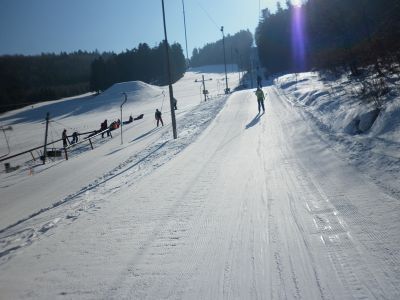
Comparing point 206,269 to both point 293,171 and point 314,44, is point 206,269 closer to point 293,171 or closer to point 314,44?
point 293,171

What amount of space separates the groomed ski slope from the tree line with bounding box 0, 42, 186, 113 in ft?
327

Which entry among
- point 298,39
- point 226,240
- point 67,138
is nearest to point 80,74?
point 298,39

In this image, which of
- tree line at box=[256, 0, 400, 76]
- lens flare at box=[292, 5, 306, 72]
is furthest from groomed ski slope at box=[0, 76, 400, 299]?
lens flare at box=[292, 5, 306, 72]

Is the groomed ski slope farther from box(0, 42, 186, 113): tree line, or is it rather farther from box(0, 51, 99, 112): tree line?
box(0, 51, 99, 112): tree line

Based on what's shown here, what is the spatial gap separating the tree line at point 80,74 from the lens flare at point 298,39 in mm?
41565

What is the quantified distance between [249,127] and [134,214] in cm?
1139

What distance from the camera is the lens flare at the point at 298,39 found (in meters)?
83.8

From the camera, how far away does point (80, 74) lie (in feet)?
547

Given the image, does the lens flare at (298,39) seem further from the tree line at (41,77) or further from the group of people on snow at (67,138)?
the tree line at (41,77)

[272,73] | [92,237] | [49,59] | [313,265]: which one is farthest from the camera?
[49,59]

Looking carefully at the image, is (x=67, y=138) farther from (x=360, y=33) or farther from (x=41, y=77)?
(x=41, y=77)

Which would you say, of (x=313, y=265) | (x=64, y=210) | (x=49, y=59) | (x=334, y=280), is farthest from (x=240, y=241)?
(x=49, y=59)

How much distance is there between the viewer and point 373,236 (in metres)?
4.88

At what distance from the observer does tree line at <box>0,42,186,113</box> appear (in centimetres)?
11556
